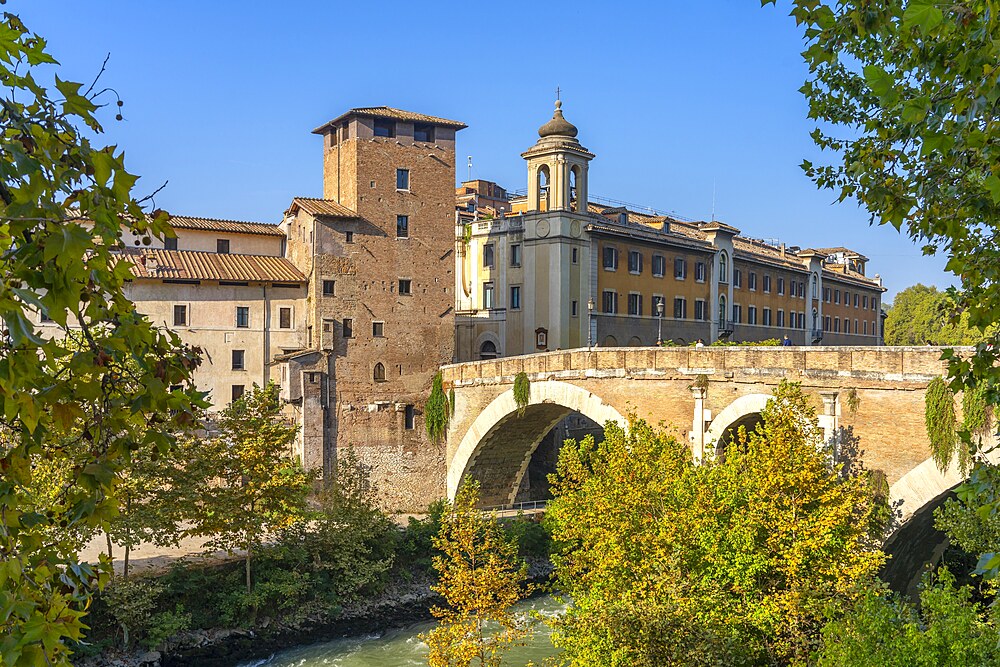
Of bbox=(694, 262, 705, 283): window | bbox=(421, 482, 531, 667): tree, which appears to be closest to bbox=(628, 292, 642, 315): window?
bbox=(694, 262, 705, 283): window

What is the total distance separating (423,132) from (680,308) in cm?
1654

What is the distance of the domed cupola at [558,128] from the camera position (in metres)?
40.5

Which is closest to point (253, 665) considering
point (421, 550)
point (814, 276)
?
point (421, 550)

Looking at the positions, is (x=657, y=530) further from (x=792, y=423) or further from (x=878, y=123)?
(x=878, y=123)

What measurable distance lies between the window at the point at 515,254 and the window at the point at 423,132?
7.00 meters

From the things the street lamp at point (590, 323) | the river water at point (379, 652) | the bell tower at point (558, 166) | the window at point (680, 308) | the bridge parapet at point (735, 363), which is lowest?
the river water at point (379, 652)

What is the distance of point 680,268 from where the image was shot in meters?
45.4

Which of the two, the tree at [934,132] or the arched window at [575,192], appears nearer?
the tree at [934,132]

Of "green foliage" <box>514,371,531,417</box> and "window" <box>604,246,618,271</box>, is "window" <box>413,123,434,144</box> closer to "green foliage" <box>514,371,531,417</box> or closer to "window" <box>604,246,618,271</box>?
"window" <box>604,246,618,271</box>

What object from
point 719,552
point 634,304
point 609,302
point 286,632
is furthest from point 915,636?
point 634,304

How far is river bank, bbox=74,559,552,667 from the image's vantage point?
74.5ft

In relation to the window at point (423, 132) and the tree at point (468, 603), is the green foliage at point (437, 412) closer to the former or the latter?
the window at point (423, 132)

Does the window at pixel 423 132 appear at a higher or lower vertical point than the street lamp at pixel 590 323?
higher

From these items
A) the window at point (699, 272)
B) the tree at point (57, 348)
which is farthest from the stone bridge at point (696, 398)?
the tree at point (57, 348)
